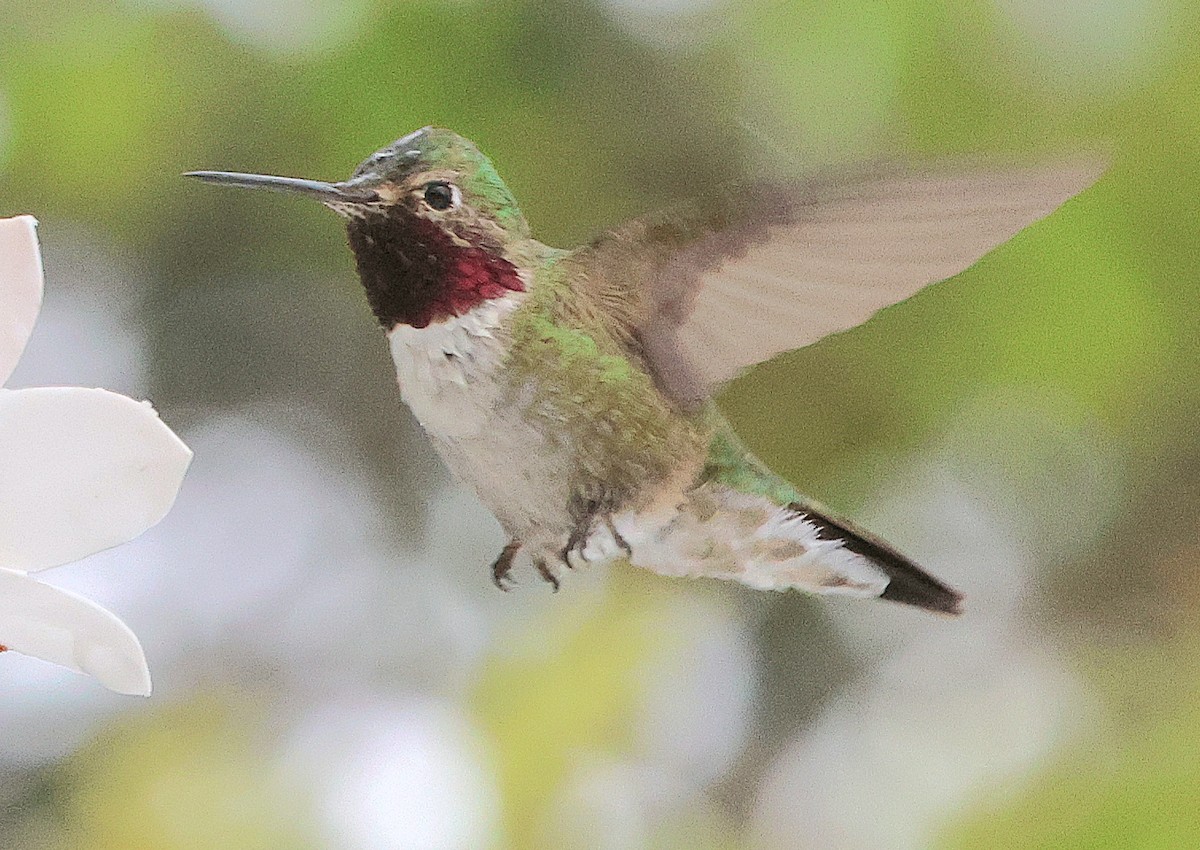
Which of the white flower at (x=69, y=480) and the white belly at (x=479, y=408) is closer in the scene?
the white flower at (x=69, y=480)

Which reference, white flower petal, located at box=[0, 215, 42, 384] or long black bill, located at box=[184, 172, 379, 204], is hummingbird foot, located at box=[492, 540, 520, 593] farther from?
white flower petal, located at box=[0, 215, 42, 384]

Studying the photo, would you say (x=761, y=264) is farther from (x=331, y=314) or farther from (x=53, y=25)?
(x=53, y=25)

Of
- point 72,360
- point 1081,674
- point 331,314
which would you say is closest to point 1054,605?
point 1081,674

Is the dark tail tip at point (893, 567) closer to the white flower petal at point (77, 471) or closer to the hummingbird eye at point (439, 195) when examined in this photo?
the hummingbird eye at point (439, 195)

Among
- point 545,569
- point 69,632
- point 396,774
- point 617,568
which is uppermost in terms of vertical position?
point 69,632

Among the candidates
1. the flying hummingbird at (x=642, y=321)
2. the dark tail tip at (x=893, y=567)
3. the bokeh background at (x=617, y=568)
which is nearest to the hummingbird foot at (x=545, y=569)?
the flying hummingbird at (x=642, y=321)

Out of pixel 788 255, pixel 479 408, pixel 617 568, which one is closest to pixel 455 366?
pixel 479 408

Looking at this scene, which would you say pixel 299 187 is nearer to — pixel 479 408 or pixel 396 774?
pixel 479 408
